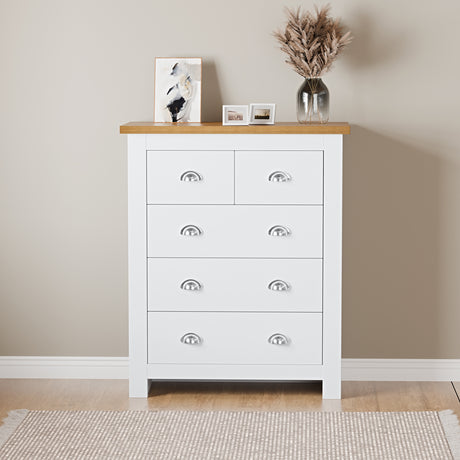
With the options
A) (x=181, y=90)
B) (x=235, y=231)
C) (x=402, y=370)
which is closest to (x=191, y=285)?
(x=235, y=231)

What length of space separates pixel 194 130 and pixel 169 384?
109 cm

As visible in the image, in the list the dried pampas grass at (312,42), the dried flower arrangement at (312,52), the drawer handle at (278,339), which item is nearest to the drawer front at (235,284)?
the drawer handle at (278,339)

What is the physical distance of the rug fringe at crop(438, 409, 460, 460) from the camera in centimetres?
280

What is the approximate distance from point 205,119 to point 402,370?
4.48 feet

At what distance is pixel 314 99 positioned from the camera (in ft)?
10.6

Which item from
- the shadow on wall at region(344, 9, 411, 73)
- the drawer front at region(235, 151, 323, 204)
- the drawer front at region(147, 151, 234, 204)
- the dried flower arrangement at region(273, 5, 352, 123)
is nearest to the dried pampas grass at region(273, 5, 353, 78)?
the dried flower arrangement at region(273, 5, 352, 123)

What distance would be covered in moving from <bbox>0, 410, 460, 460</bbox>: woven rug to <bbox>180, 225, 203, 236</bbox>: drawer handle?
69 centimetres

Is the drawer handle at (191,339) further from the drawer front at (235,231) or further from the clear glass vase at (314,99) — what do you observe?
the clear glass vase at (314,99)

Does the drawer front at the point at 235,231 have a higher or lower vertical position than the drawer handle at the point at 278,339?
higher

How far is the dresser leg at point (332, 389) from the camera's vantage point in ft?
10.7

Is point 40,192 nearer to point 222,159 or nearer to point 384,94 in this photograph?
point 222,159

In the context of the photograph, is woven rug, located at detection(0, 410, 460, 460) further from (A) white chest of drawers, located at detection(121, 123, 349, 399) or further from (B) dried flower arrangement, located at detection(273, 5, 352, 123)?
(B) dried flower arrangement, located at detection(273, 5, 352, 123)

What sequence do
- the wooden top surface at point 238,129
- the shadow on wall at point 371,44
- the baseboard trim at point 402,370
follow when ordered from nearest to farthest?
the wooden top surface at point 238,129
the shadow on wall at point 371,44
the baseboard trim at point 402,370

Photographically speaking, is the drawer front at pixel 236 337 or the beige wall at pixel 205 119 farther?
the beige wall at pixel 205 119
